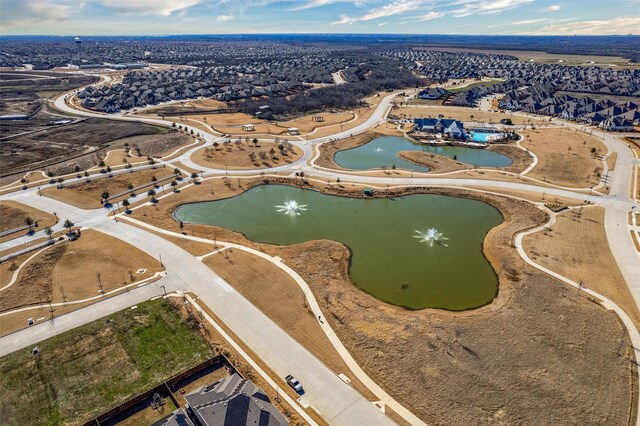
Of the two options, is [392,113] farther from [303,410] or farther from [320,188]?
[303,410]

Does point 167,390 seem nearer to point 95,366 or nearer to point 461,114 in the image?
point 95,366

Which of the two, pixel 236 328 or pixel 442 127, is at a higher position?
pixel 442 127

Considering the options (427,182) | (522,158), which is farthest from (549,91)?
(427,182)

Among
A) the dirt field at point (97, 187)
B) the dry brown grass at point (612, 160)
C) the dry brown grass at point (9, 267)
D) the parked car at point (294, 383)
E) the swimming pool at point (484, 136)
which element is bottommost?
the parked car at point (294, 383)

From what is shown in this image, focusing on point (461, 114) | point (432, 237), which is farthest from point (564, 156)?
point (432, 237)

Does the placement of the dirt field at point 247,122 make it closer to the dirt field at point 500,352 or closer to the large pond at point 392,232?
the large pond at point 392,232

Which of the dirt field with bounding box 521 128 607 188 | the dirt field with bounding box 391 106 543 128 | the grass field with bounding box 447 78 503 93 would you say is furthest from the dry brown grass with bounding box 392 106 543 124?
the grass field with bounding box 447 78 503 93

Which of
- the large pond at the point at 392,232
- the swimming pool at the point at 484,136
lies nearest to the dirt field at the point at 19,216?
the large pond at the point at 392,232
